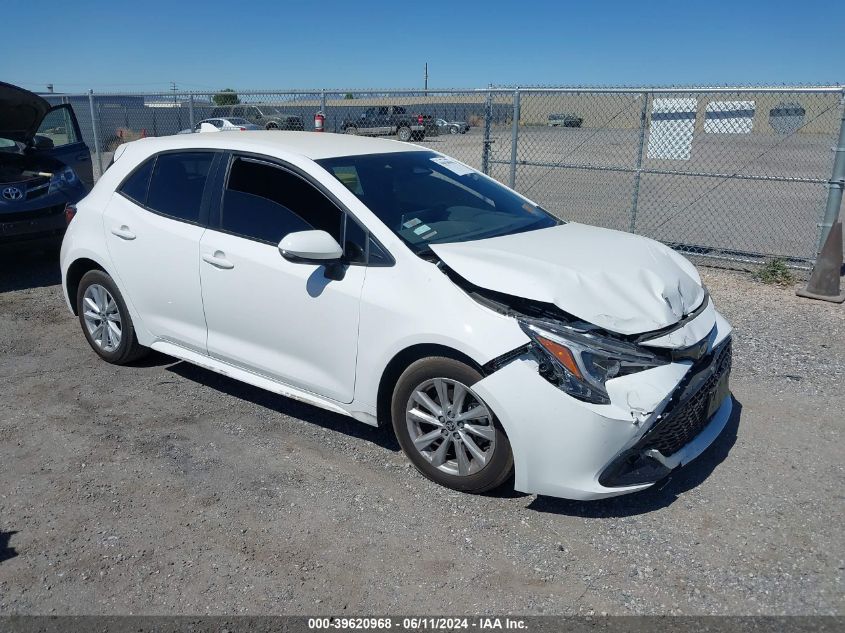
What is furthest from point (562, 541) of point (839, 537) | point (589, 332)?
point (839, 537)

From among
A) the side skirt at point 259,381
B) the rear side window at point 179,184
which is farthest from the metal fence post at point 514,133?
the side skirt at point 259,381

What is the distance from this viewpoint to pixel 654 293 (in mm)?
3547

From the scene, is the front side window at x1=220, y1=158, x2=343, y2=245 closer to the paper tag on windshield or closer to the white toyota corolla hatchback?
the white toyota corolla hatchback

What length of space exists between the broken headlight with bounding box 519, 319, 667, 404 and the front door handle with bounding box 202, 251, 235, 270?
1.88 m

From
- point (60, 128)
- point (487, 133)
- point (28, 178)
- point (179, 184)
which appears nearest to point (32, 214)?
point (28, 178)

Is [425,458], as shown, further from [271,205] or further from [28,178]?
[28,178]

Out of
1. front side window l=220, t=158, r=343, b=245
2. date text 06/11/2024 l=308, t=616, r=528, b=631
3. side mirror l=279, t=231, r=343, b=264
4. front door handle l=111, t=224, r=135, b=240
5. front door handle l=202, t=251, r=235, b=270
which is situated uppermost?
front side window l=220, t=158, r=343, b=245

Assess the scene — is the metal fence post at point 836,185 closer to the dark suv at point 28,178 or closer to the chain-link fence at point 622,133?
the chain-link fence at point 622,133

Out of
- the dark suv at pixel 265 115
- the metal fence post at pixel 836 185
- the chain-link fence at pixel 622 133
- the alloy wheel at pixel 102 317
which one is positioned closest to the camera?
the alloy wheel at pixel 102 317

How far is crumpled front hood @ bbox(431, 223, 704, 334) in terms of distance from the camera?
332cm

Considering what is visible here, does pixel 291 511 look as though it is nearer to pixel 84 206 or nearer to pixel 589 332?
pixel 589 332

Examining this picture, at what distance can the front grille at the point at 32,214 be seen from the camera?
729 cm

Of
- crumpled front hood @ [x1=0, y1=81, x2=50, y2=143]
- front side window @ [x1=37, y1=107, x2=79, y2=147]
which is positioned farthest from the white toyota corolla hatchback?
front side window @ [x1=37, y1=107, x2=79, y2=147]

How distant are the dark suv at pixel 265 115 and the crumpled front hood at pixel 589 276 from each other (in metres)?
9.31
